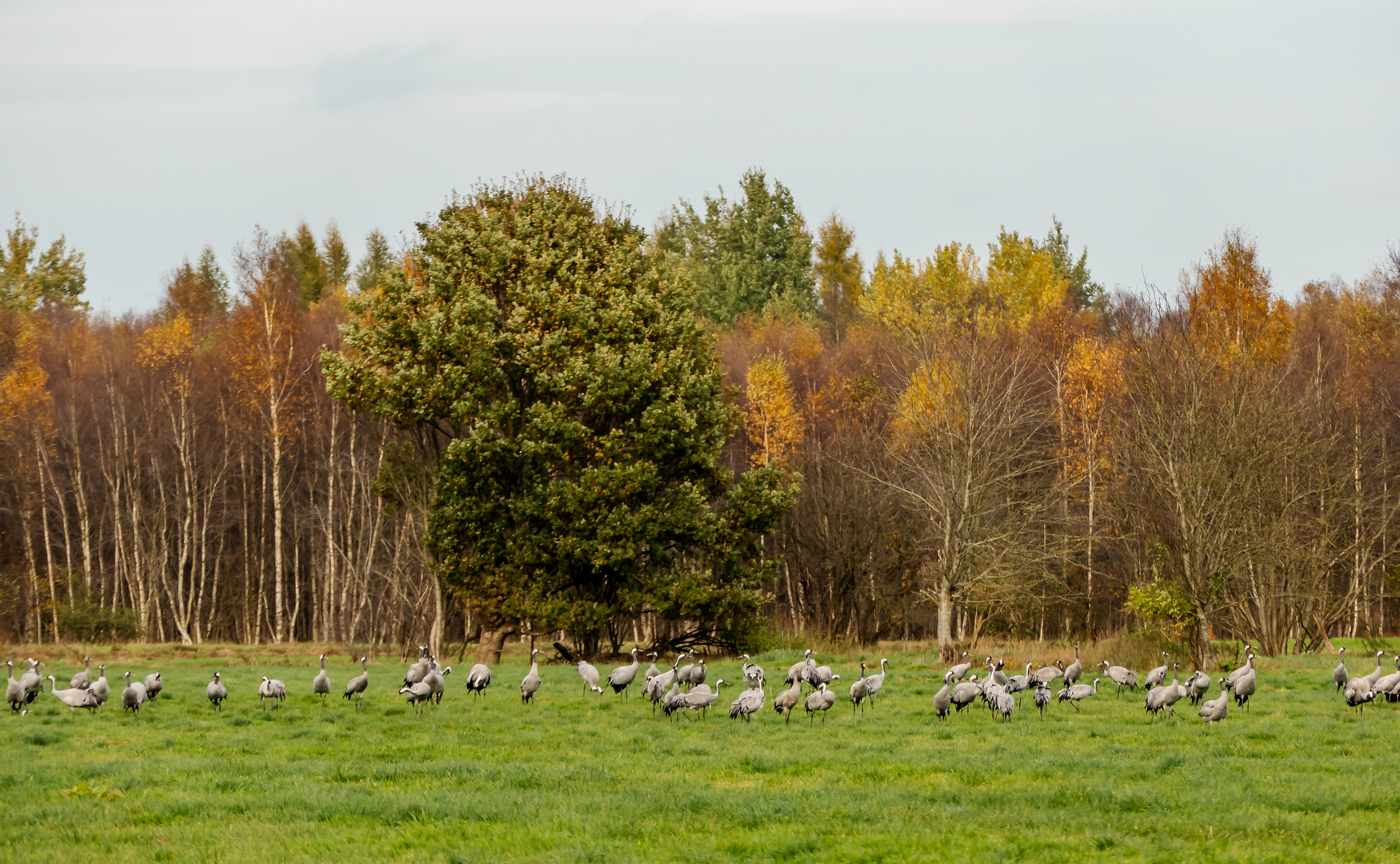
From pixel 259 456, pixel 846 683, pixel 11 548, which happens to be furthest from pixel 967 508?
pixel 11 548

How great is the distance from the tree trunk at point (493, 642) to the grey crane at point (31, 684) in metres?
16.2

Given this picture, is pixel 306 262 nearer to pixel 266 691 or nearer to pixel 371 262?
pixel 371 262

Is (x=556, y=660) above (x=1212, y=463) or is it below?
below

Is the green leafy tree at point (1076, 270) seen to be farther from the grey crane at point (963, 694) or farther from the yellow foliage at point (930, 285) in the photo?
the grey crane at point (963, 694)

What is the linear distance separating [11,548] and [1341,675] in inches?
2438

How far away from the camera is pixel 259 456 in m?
65.1

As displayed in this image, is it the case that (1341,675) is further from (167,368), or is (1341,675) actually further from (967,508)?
(167,368)

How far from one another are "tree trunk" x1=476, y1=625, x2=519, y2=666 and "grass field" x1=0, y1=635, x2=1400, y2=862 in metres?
15.3

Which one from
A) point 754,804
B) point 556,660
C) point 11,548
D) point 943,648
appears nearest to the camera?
point 754,804

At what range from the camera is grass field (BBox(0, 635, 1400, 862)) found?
35.4 feet

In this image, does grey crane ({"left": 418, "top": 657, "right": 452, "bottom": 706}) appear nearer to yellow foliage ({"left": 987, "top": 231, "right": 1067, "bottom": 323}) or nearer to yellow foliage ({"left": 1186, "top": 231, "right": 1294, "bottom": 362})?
yellow foliage ({"left": 1186, "top": 231, "right": 1294, "bottom": 362})

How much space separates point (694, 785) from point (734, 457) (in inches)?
1924

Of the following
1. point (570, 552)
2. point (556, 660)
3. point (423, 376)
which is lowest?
point (556, 660)

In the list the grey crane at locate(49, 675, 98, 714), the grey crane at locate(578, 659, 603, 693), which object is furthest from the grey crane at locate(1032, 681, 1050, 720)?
the grey crane at locate(49, 675, 98, 714)
